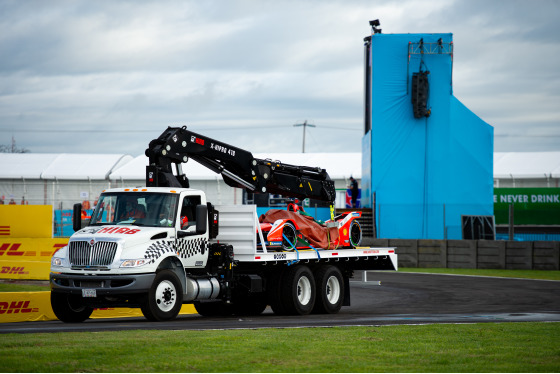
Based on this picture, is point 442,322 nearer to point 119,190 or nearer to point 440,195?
point 119,190

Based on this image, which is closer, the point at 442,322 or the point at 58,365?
the point at 58,365

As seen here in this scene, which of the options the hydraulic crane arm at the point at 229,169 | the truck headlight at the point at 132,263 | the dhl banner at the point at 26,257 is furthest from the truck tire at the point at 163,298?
the dhl banner at the point at 26,257

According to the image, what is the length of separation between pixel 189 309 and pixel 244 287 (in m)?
3.23

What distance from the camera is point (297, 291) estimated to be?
16641mm

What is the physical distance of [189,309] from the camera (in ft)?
63.1

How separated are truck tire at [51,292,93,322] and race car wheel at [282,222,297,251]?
425cm

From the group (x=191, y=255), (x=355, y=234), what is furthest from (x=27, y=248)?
(x=191, y=255)

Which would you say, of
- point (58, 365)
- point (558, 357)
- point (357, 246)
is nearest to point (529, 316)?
point (357, 246)

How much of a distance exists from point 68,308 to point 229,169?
15.8ft

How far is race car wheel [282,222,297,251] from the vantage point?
16812mm

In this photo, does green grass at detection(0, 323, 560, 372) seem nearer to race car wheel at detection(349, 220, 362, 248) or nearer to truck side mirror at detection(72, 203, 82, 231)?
truck side mirror at detection(72, 203, 82, 231)

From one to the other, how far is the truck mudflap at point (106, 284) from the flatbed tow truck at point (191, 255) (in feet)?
0.06

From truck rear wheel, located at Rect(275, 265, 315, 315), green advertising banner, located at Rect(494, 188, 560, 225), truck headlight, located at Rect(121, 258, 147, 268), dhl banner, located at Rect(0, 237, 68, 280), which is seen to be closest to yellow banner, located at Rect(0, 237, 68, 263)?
dhl banner, located at Rect(0, 237, 68, 280)

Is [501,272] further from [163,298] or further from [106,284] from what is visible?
[106,284]
